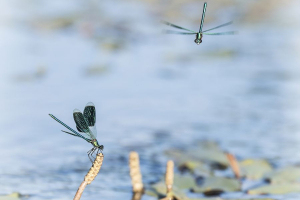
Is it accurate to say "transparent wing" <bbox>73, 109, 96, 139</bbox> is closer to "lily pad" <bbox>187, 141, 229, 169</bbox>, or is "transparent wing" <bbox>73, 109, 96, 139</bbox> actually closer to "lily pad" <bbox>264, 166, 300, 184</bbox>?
"lily pad" <bbox>264, 166, 300, 184</bbox>

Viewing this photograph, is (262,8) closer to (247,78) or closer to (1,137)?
(247,78)

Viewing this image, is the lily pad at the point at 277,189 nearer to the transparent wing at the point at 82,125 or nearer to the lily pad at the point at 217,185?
the lily pad at the point at 217,185

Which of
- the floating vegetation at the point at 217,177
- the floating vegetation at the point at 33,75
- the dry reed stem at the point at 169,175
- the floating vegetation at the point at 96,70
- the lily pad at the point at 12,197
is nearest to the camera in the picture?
the dry reed stem at the point at 169,175

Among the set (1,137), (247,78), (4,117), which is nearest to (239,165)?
(1,137)

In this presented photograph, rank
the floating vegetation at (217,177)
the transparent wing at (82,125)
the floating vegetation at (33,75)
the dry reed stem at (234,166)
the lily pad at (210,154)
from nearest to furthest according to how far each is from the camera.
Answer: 1. the transparent wing at (82,125)
2. the floating vegetation at (217,177)
3. the dry reed stem at (234,166)
4. the lily pad at (210,154)
5. the floating vegetation at (33,75)

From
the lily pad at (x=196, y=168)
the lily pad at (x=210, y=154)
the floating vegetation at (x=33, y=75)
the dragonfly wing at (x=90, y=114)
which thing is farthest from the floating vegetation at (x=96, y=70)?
the dragonfly wing at (x=90, y=114)

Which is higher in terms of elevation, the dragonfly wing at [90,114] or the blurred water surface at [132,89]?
the blurred water surface at [132,89]

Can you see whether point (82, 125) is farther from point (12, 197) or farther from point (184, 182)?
point (184, 182)

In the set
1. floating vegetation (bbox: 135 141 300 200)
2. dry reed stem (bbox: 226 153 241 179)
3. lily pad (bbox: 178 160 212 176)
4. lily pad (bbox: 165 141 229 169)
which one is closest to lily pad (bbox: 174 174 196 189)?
floating vegetation (bbox: 135 141 300 200)
